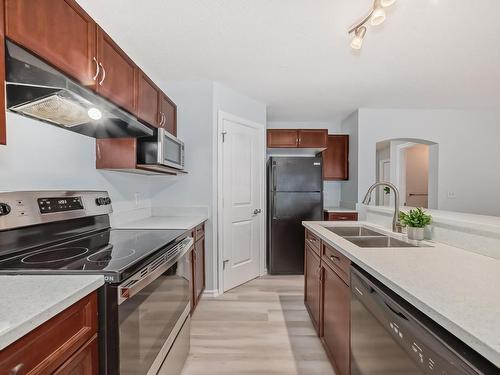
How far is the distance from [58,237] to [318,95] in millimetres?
2992

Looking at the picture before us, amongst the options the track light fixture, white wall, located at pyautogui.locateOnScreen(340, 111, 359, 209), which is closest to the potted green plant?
the track light fixture

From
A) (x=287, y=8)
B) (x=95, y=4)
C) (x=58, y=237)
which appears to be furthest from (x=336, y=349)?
(x=95, y=4)

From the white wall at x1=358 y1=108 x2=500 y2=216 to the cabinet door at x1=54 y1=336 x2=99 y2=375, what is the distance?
12.8 feet

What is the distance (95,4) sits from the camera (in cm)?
162

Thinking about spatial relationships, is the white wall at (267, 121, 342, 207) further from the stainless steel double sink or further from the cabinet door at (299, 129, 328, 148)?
the stainless steel double sink

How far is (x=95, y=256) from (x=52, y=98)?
2.49ft

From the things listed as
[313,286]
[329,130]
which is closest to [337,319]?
[313,286]

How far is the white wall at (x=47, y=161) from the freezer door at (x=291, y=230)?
1985 mm

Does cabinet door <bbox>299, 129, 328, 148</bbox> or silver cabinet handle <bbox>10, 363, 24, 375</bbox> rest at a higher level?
cabinet door <bbox>299, 129, 328, 148</bbox>

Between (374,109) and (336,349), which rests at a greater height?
(374,109)

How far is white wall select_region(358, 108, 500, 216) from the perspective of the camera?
3838 mm

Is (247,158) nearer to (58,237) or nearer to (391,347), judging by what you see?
(58,237)

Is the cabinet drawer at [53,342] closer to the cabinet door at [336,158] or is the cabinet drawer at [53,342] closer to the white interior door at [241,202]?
the white interior door at [241,202]

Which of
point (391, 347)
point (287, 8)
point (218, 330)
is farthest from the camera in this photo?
point (218, 330)
